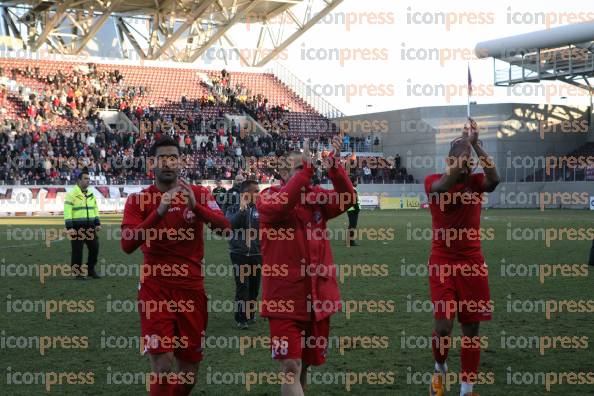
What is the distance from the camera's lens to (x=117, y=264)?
62.6 feet

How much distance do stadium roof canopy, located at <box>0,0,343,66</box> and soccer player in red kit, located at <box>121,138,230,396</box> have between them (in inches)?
2028

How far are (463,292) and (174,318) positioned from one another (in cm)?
270

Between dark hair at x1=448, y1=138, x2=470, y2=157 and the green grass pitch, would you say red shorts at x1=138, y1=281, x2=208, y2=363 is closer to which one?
the green grass pitch

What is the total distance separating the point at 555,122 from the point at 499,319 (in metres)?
44.9

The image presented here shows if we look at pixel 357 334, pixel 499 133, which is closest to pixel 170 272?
pixel 357 334

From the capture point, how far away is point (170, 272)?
A: 605 centimetres

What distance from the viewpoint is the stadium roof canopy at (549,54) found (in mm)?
46344

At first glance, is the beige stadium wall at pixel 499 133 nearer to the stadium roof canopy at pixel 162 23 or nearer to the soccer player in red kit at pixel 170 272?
Answer: the stadium roof canopy at pixel 162 23

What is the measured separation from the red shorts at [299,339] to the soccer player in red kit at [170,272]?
0.57m

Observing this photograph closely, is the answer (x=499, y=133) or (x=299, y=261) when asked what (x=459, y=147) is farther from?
(x=499, y=133)

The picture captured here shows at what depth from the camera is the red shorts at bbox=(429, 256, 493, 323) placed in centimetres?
719

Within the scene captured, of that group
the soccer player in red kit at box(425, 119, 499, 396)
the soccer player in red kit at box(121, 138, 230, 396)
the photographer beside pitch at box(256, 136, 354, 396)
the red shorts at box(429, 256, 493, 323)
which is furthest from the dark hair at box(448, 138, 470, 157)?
the soccer player in red kit at box(121, 138, 230, 396)

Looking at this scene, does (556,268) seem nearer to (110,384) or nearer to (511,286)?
(511,286)

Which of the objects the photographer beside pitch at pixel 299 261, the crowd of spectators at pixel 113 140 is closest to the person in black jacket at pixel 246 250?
the photographer beside pitch at pixel 299 261
